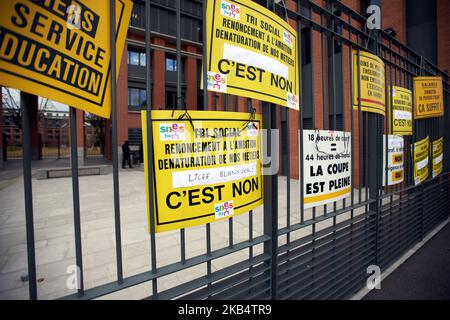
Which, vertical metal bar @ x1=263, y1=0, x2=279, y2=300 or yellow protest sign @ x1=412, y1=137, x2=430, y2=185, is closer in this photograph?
vertical metal bar @ x1=263, y1=0, x2=279, y2=300

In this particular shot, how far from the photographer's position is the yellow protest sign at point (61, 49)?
0.97 metres

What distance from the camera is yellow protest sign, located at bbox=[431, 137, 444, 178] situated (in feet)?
15.5

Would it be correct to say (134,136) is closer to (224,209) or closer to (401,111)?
(401,111)

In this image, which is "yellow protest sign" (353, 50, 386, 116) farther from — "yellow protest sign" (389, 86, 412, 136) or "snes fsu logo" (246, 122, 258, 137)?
"snes fsu logo" (246, 122, 258, 137)

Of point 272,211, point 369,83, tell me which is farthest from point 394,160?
point 272,211

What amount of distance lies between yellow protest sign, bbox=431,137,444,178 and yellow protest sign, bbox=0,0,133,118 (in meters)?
6.06

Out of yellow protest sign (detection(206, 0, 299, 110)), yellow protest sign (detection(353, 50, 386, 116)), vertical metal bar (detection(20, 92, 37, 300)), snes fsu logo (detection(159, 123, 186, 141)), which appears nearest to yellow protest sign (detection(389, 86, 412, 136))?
yellow protest sign (detection(353, 50, 386, 116))

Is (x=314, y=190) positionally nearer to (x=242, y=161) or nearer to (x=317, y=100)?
(x=242, y=161)

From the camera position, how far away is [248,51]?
5.60ft

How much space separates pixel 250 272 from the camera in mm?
1892

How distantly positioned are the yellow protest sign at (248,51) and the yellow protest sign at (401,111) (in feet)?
8.23

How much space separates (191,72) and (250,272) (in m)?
22.5

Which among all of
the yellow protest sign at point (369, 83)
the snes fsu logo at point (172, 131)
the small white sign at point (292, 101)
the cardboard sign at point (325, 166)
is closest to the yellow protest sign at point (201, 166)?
the snes fsu logo at point (172, 131)
